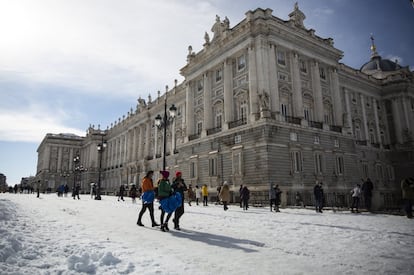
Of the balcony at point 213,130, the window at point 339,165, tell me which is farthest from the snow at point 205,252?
the balcony at point 213,130

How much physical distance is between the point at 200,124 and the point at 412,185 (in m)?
22.6

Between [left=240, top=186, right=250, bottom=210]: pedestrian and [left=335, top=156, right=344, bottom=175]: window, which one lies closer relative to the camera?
[left=240, top=186, right=250, bottom=210]: pedestrian

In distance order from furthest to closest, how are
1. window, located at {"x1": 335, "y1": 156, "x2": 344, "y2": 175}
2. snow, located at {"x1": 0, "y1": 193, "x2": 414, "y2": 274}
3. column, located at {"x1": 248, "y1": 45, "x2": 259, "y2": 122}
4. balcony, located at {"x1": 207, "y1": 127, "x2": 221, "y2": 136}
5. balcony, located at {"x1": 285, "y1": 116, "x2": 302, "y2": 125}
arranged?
1. balcony, located at {"x1": 207, "y1": 127, "x2": 221, "y2": 136}
2. window, located at {"x1": 335, "y1": 156, "x2": 344, "y2": 175}
3. balcony, located at {"x1": 285, "y1": 116, "x2": 302, "y2": 125}
4. column, located at {"x1": 248, "y1": 45, "x2": 259, "y2": 122}
5. snow, located at {"x1": 0, "y1": 193, "x2": 414, "y2": 274}

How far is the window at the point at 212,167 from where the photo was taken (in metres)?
27.2

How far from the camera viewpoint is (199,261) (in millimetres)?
4816

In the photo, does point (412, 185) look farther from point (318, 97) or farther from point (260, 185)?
point (318, 97)

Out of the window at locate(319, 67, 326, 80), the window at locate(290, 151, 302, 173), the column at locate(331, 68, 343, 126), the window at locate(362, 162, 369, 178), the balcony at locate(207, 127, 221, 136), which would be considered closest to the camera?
A: the window at locate(290, 151, 302, 173)

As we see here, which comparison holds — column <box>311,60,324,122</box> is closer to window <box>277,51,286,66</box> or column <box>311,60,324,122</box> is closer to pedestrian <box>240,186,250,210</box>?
window <box>277,51,286,66</box>

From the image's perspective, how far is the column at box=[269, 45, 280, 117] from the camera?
24.0 m

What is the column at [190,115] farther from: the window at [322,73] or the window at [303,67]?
the window at [322,73]

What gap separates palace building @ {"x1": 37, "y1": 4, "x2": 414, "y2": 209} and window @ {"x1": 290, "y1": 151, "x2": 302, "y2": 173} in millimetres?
85

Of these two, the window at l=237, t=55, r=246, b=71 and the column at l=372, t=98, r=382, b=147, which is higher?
the window at l=237, t=55, r=246, b=71

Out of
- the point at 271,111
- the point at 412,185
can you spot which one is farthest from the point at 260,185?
the point at 412,185

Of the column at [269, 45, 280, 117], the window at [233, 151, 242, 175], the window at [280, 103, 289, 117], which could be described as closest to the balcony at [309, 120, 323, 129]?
the window at [280, 103, 289, 117]
